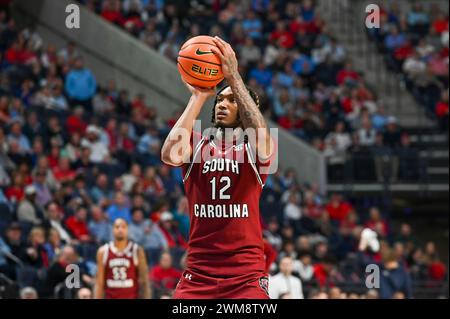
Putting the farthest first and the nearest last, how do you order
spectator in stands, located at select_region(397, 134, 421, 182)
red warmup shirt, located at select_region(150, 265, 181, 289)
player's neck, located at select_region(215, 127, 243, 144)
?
1. spectator in stands, located at select_region(397, 134, 421, 182)
2. red warmup shirt, located at select_region(150, 265, 181, 289)
3. player's neck, located at select_region(215, 127, 243, 144)

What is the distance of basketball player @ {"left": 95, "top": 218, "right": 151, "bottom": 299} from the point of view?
10.4m

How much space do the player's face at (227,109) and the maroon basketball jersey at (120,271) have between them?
451 centimetres

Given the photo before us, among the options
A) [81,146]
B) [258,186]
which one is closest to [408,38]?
[81,146]

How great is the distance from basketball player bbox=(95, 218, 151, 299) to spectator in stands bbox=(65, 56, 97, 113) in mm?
8397

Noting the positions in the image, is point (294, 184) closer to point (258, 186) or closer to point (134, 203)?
point (134, 203)

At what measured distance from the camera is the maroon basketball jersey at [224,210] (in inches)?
236

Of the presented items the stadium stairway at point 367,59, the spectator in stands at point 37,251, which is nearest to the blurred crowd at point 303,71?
the stadium stairway at point 367,59

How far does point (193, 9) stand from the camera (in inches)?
886

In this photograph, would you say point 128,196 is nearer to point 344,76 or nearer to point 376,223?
point 376,223

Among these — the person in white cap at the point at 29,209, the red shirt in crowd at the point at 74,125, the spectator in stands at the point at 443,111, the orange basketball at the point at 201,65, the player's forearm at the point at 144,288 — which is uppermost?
the spectator in stands at the point at 443,111

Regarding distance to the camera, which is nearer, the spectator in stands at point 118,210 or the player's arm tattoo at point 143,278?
the player's arm tattoo at point 143,278

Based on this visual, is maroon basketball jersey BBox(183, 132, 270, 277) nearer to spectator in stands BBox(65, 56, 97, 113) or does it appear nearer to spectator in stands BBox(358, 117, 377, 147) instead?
spectator in stands BBox(65, 56, 97, 113)

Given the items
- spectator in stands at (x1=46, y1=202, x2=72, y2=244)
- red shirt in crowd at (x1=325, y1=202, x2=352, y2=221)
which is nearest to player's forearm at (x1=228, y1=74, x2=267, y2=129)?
spectator in stands at (x1=46, y1=202, x2=72, y2=244)

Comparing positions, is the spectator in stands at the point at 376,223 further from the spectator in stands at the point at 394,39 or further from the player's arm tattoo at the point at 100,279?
the player's arm tattoo at the point at 100,279
